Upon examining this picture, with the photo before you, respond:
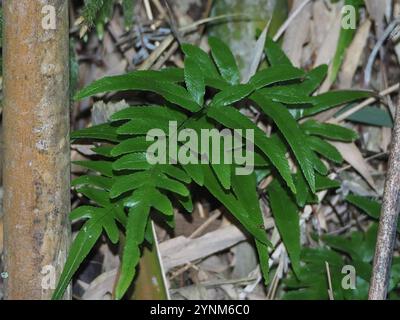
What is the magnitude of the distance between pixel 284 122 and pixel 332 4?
0.81 meters

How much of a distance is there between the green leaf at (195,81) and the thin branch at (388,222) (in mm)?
590

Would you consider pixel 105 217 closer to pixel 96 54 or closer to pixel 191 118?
pixel 191 118

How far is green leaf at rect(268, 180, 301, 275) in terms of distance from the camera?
2236 millimetres

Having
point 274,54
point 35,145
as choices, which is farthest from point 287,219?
point 35,145

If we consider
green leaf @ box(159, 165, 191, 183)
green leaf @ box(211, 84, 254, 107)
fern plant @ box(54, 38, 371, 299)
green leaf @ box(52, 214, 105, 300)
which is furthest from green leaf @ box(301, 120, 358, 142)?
green leaf @ box(52, 214, 105, 300)

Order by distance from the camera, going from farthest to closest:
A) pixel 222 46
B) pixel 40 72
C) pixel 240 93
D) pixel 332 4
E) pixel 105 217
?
pixel 332 4 → pixel 222 46 → pixel 240 93 → pixel 105 217 → pixel 40 72

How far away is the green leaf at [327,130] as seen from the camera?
2.41 m

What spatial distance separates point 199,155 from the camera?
6.95 feet

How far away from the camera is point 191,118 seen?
2111 millimetres

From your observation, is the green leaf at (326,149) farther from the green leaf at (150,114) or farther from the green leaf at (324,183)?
the green leaf at (150,114)

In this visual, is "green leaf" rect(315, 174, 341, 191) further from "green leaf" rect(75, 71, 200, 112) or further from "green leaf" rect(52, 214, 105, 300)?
"green leaf" rect(52, 214, 105, 300)

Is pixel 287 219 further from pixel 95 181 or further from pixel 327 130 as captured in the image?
pixel 95 181

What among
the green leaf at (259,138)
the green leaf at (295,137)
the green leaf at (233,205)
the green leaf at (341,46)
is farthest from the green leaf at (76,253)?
the green leaf at (341,46)
